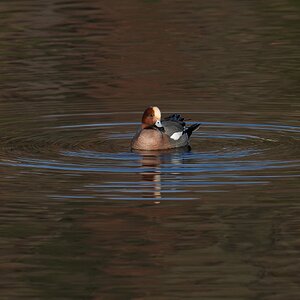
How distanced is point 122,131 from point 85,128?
1.54 feet

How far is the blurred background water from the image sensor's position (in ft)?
35.3

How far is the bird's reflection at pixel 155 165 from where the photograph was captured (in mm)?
13422

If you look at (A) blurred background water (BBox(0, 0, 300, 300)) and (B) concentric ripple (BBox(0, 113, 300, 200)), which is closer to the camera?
(A) blurred background water (BBox(0, 0, 300, 300))

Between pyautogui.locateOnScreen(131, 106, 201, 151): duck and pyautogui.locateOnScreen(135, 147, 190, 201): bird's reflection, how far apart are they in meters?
0.09

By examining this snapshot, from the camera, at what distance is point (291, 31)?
2727 cm

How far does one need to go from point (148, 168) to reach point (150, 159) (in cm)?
73

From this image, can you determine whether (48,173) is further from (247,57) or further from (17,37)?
(17,37)

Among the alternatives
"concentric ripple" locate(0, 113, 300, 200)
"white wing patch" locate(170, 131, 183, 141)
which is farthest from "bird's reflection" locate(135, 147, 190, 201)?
"white wing patch" locate(170, 131, 183, 141)

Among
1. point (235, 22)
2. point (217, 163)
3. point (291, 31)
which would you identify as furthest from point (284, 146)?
point (235, 22)

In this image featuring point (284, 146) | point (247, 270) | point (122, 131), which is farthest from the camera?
point (122, 131)

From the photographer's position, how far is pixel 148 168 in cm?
Result: 1477

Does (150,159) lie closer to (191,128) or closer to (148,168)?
(148,168)

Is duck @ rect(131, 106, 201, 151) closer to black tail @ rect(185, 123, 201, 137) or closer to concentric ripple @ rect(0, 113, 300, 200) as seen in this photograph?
black tail @ rect(185, 123, 201, 137)

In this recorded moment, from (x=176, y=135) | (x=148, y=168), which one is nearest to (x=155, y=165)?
(x=148, y=168)
